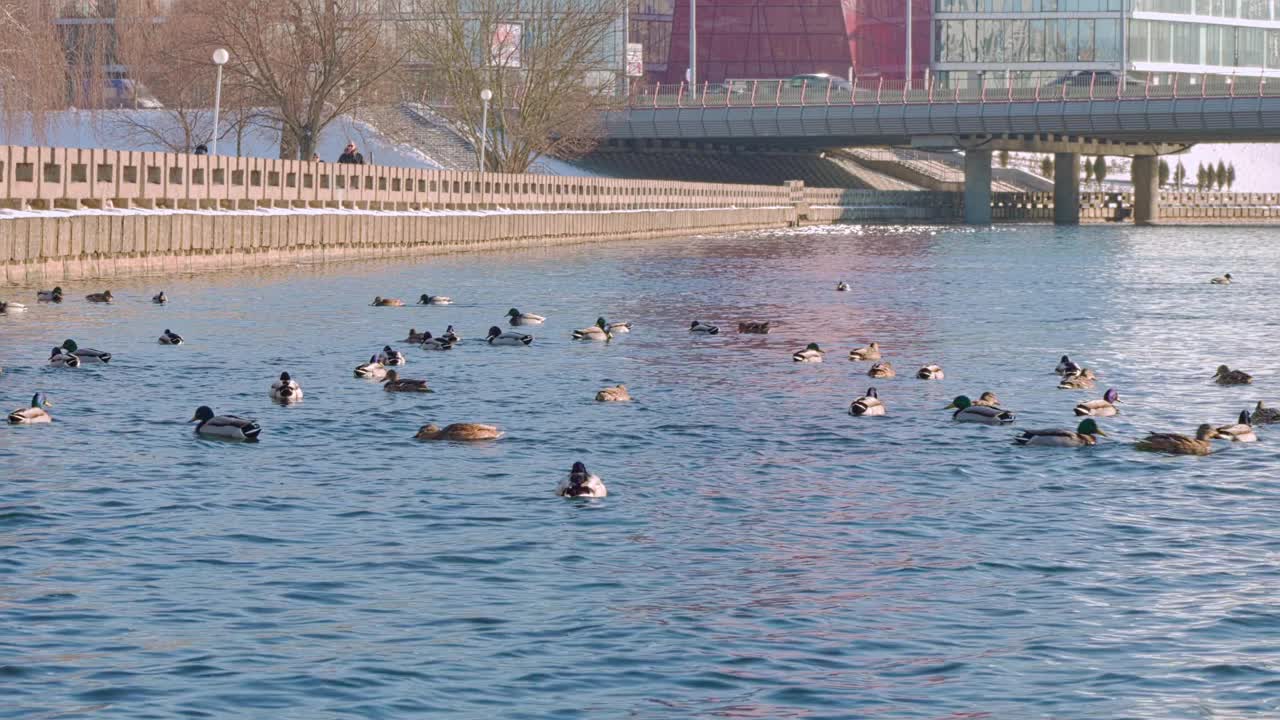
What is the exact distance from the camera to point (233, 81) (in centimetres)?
9775

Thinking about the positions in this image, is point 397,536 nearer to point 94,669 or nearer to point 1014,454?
point 94,669

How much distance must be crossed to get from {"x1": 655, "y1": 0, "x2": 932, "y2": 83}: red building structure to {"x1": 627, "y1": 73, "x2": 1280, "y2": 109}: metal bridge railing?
76.9 ft

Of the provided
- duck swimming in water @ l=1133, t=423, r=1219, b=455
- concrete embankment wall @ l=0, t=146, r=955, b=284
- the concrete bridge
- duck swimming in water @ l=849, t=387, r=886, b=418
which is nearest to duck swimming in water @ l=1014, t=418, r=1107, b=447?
duck swimming in water @ l=1133, t=423, r=1219, b=455

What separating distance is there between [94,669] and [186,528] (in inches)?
196

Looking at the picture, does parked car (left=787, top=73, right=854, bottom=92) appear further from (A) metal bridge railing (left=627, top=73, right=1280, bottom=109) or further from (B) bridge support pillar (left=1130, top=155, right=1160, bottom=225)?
(B) bridge support pillar (left=1130, top=155, right=1160, bottom=225)

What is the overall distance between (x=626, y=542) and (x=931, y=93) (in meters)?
108

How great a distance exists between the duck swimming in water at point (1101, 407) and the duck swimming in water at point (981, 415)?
85 cm

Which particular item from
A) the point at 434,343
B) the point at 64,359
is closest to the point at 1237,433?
the point at 434,343

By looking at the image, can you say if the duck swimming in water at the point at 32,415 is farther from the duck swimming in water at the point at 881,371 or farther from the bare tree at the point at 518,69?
the bare tree at the point at 518,69

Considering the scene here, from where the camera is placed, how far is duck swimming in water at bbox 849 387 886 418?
2734 cm

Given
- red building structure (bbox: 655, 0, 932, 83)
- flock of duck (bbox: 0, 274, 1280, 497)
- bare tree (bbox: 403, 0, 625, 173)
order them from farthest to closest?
1. red building structure (bbox: 655, 0, 932, 83)
2. bare tree (bbox: 403, 0, 625, 173)
3. flock of duck (bbox: 0, 274, 1280, 497)

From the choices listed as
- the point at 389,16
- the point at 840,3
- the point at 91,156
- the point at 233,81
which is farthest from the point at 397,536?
the point at 840,3

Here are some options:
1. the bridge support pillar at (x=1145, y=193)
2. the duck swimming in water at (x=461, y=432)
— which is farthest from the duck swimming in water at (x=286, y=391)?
the bridge support pillar at (x=1145, y=193)

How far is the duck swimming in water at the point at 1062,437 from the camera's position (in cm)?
2439
